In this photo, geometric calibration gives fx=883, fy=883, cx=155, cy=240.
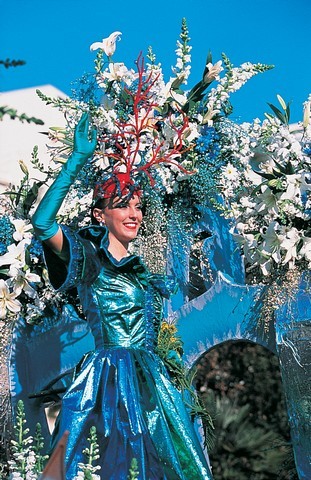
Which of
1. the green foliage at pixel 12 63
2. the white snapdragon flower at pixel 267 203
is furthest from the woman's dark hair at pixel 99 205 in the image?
the green foliage at pixel 12 63

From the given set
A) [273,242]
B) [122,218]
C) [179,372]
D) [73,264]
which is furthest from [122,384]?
[273,242]

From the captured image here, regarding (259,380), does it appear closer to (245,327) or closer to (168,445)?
(245,327)

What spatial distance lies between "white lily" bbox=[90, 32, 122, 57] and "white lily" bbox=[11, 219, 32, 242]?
0.77 meters

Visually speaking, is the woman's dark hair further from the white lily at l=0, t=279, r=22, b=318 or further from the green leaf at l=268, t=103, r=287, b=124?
the green leaf at l=268, t=103, r=287, b=124

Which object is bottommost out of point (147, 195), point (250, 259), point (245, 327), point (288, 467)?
point (288, 467)

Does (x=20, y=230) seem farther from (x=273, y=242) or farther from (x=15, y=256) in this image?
(x=273, y=242)

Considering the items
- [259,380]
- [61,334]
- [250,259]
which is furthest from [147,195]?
[259,380]

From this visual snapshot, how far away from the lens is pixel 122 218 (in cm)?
325

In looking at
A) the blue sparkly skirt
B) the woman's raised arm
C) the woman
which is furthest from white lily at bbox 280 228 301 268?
the woman's raised arm

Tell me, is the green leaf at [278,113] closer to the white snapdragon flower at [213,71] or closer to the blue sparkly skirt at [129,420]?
the white snapdragon flower at [213,71]

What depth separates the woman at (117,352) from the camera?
273 cm

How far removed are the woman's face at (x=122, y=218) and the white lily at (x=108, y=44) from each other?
2.35ft

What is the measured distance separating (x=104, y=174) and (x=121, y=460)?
119cm

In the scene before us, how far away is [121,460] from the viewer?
267cm
